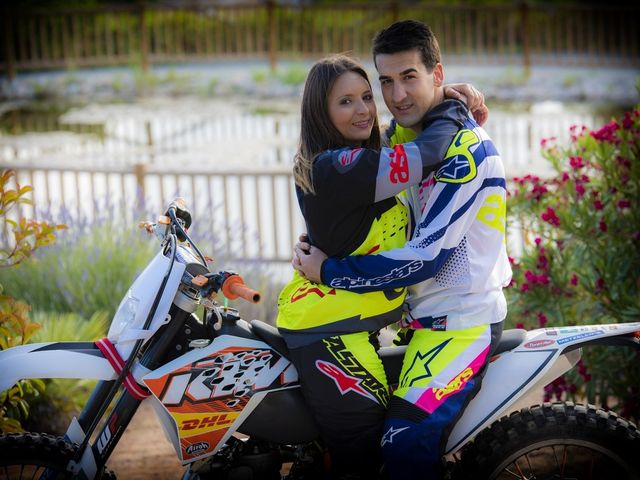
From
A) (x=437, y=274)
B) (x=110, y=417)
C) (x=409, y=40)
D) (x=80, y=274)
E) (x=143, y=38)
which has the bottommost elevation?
(x=80, y=274)

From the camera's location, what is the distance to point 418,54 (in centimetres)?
317

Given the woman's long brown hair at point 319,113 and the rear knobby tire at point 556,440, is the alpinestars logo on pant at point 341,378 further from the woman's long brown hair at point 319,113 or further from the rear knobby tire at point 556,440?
the woman's long brown hair at point 319,113

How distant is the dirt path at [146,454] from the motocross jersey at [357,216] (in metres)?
1.67

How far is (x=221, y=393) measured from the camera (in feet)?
9.91

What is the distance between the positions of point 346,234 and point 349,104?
451mm

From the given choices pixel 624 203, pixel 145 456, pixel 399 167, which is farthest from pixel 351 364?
pixel 624 203

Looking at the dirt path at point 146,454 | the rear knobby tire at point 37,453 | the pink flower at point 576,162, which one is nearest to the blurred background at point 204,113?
the pink flower at point 576,162

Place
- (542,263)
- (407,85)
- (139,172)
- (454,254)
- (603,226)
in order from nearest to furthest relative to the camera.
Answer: (454,254)
(407,85)
(603,226)
(542,263)
(139,172)

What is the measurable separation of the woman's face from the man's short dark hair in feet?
0.50

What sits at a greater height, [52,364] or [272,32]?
[272,32]

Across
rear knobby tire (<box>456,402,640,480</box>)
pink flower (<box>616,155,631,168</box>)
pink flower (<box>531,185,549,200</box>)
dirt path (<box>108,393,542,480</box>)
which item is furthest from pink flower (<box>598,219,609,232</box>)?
rear knobby tire (<box>456,402,640,480</box>)

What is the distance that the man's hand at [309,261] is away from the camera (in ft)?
10.1

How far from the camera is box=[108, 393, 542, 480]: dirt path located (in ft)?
14.5

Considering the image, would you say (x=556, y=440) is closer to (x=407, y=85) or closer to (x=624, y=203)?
(x=407, y=85)
